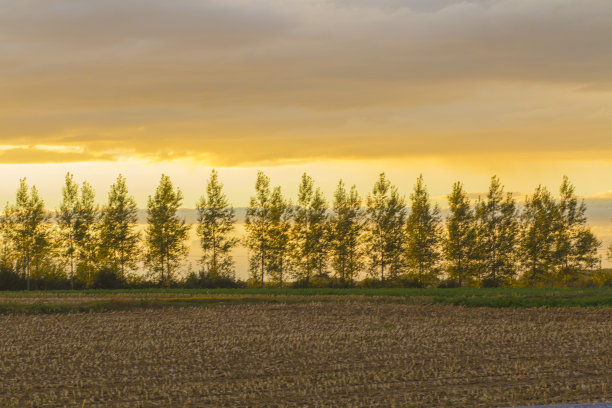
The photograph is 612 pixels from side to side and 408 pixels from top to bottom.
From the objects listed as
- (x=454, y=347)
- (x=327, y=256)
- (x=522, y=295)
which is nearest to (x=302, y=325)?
(x=454, y=347)

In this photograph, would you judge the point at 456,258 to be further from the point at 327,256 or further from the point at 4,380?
the point at 4,380

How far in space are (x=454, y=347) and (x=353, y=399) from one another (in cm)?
1111

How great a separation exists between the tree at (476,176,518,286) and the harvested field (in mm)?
49927

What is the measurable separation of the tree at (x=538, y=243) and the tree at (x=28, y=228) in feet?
199

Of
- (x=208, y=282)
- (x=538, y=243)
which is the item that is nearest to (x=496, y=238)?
(x=538, y=243)

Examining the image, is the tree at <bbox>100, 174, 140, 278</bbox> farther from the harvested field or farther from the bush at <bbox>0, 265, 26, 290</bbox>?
the harvested field

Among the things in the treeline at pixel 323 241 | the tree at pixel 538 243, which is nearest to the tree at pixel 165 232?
the treeline at pixel 323 241

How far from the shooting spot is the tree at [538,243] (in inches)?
3679

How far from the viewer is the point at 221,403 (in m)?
19.0

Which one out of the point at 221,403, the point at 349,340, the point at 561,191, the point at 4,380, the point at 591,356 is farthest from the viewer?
the point at 561,191

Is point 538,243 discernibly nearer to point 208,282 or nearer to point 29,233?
point 208,282

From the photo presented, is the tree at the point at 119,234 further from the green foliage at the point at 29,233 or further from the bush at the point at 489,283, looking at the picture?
the bush at the point at 489,283

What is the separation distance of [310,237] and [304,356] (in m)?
66.3

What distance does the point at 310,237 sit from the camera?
9338 centimetres
